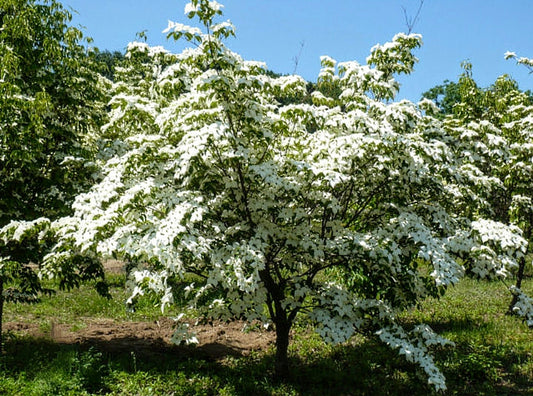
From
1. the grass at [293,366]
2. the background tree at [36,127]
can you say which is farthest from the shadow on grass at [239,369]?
the background tree at [36,127]

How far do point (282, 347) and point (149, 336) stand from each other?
11.4 ft

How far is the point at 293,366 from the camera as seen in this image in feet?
25.3

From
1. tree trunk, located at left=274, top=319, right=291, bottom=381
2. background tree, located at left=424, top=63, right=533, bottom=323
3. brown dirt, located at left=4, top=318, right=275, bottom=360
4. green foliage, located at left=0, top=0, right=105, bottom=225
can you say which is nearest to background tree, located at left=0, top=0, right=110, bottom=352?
green foliage, located at left=0, top=0, right=105, bottom=225

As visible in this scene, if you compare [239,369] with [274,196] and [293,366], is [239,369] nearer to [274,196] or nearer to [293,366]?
[293,366]


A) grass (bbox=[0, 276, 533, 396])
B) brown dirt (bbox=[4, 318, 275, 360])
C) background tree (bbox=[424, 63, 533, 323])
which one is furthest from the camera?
brown dirt (bbox=[4, 318, 275, 360])

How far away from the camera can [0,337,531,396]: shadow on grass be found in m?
6.72

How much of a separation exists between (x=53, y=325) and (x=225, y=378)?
15.0 feet

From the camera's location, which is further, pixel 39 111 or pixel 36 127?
pixel 39 111

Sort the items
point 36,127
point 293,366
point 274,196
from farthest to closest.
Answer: point 293,366 → point 36,127 → point 274,196

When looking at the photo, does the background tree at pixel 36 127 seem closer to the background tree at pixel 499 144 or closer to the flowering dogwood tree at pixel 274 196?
the flowering dogwood tree at pixel 274 196

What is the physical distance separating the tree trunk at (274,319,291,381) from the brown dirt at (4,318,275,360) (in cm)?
146

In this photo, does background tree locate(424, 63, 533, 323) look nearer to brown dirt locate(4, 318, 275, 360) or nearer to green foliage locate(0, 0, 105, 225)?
brown dirt locate(4, 318, 275, 360)

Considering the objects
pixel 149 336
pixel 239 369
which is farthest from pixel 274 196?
pixel 149 336

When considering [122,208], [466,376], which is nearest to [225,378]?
[122,208]
